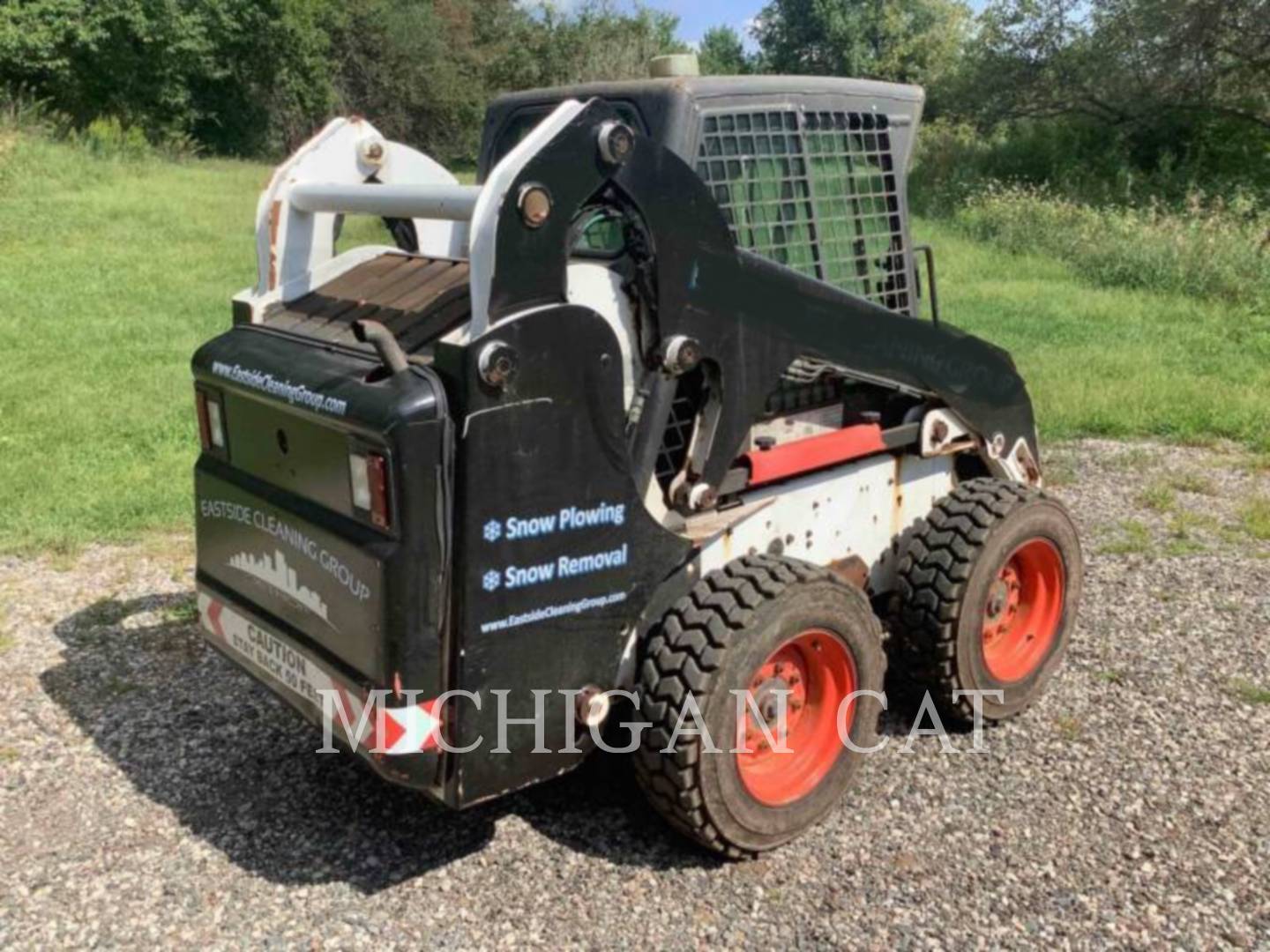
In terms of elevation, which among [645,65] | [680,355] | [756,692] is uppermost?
[645,65]

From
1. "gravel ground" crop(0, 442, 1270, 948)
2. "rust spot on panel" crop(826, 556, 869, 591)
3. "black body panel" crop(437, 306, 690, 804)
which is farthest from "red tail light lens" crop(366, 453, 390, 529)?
"rust spot on panel" crop(826, 556, 869, 591)

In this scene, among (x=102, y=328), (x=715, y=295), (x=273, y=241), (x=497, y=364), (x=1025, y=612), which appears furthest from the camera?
(x=102, y=328)

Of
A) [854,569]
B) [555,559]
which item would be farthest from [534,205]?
[854,569]

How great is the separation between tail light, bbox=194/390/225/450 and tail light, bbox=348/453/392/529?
0.77 meters

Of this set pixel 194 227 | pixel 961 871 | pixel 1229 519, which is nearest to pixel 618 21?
pixel 194 227

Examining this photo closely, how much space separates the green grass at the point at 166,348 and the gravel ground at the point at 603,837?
219 centimetres

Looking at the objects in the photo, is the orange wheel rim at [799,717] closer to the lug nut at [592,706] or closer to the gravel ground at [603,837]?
the gravel ground at [603,837]

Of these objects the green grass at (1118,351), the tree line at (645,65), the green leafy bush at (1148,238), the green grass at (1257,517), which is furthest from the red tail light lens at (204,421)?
the tree line at (645,65)

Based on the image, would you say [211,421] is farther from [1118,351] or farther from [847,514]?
[1118,351]

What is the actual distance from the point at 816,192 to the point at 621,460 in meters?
1.29

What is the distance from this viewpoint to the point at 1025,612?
14.3 feet

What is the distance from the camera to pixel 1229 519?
253 inches

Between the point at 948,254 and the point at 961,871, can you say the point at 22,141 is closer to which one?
the point at 948,254

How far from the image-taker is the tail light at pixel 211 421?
11.5 ft
